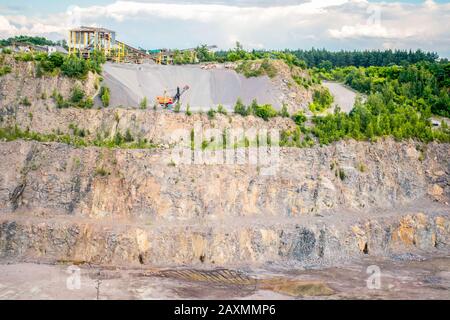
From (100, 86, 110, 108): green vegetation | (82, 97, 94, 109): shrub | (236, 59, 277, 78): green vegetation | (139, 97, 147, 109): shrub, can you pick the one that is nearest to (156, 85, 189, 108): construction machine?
(139, 97, 147, 109): shrub

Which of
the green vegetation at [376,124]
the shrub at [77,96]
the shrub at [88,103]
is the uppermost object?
the shrub at [77,96]

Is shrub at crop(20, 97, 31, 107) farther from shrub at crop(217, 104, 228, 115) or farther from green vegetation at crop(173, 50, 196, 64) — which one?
green vegetation at crop(173, 50, 196, 64)

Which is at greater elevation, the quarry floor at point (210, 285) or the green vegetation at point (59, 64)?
the green vegetation at point (59, 64)

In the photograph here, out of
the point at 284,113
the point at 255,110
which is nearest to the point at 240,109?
the point at 255,110

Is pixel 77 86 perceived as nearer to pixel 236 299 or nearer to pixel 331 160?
pixel 331 160

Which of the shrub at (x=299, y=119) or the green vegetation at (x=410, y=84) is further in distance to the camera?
the green vegetation at (x=410, y=84)

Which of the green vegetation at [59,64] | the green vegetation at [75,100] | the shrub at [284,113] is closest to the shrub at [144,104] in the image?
the green vegetation at [75,100]

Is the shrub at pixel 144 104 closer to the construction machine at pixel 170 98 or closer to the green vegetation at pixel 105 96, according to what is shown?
the construction machine at pixel 170 98
